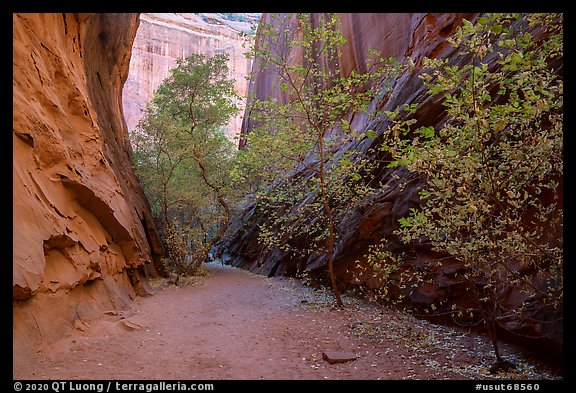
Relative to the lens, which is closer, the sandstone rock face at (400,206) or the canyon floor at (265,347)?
the canyon floor at (265,347)

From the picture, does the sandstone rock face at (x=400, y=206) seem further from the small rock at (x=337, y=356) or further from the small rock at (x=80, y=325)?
the small rock at (x=80, y=325)

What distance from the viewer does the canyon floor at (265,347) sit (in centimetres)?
562

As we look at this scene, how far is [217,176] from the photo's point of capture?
20438mm

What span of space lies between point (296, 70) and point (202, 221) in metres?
13.4

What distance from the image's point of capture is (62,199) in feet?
28.7

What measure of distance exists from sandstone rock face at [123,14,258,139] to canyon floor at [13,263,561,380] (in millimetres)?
62692

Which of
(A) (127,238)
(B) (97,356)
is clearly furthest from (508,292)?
(A) (127,238)

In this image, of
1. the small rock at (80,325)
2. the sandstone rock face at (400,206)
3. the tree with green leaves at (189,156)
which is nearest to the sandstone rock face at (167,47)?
the tree with green leaves at (189,156)

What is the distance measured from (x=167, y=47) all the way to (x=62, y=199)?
8231cm

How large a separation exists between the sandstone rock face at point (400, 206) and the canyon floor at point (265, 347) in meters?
0.74

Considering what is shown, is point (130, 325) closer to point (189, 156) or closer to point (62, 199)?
point (62, 199)

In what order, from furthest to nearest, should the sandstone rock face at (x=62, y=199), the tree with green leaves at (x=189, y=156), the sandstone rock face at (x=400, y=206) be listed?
the tree with green leaves at (x=189, y=156), the sandstone rock face at (x=400, y=206), the sandstone rock face at (x=62, y=199)

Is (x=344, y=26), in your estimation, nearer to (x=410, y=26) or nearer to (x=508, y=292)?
(x=410, y=26)

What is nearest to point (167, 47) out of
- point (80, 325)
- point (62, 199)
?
point (62, 199)
